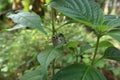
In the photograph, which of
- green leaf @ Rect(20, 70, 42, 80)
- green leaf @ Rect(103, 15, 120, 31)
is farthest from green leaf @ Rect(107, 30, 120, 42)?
green leaf @ Rect(20, 70, 42, 80)

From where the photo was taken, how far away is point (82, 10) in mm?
907

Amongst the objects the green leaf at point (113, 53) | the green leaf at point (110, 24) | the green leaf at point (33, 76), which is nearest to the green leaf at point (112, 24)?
the green leaf at point (110, 24)

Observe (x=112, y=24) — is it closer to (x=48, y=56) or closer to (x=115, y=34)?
(x=115, y=34)

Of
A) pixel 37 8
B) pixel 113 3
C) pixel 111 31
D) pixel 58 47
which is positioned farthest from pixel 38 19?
pixel 113 3

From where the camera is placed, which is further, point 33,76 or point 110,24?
point 33,76

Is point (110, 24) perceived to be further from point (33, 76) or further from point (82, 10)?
point (33, 76)

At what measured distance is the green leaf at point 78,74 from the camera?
36.0 inches

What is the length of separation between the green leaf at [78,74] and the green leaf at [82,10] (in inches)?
5.9

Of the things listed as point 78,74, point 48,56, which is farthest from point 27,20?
point 78,74

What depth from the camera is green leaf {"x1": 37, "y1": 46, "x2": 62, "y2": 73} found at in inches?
33.0

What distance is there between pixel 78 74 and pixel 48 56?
122 millimetres

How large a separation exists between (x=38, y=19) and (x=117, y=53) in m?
0.27

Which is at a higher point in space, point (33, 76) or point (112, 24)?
point (112, 24)

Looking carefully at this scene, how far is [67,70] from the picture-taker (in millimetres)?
935
